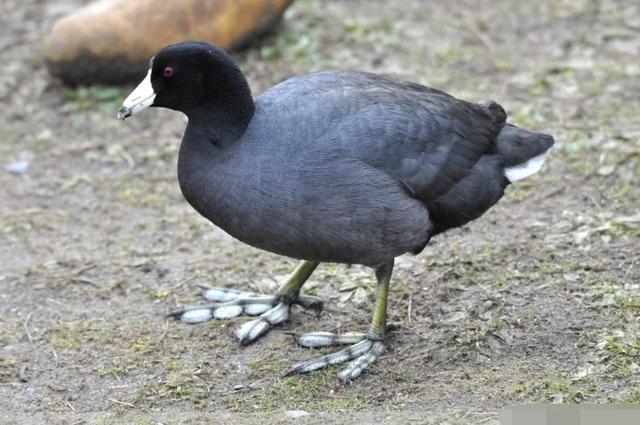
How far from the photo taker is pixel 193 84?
459cm

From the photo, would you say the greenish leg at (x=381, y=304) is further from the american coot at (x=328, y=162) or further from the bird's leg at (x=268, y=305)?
the bird's leg at (x=268, y=305)

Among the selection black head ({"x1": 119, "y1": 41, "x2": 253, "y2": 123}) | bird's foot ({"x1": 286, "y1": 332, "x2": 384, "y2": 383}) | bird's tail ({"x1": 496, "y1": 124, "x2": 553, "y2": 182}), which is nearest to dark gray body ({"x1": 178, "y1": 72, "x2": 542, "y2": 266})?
black head ({"x1": 119, "y1": 41, "x2": 253, "y2": 123})

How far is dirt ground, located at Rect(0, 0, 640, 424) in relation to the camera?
4570mm

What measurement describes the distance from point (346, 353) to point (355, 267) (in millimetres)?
931

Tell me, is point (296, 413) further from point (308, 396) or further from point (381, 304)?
point (381, 304)

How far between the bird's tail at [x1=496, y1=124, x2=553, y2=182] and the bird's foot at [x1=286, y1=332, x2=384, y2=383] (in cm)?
109

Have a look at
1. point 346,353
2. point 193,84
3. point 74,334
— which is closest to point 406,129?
point 193,84

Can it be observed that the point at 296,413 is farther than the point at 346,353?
No

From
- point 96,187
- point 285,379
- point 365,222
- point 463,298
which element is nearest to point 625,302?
point 463,298

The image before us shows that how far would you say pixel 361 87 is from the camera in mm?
4828

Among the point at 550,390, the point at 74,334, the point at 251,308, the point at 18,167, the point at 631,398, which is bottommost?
the point at 18,167

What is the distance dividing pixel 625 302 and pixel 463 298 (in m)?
0.81

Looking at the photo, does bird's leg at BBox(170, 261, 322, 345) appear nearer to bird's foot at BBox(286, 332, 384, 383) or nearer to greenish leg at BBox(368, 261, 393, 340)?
bird's foot at BBox(286, 332, 384, 383)

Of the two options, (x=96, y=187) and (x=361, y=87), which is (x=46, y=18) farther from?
(x=361, y=87)
